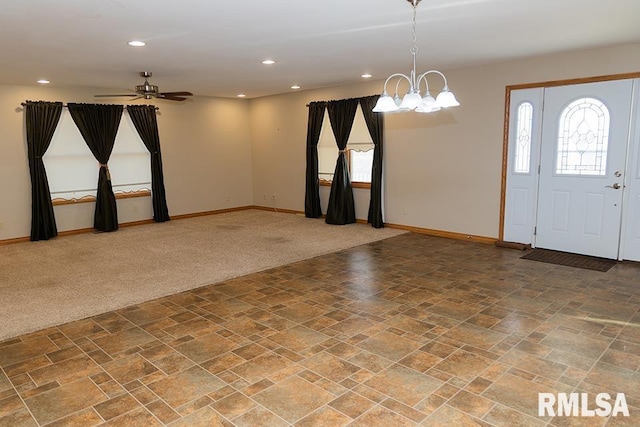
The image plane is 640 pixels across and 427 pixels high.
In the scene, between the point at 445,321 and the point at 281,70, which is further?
the point at 281,70

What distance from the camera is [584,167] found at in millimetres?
5457

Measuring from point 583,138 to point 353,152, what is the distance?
3.75m

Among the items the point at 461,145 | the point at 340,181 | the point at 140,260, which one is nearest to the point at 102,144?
the point at 140,260

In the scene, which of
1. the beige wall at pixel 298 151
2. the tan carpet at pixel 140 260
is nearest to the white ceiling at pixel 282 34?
the beige wall at pixel 298 151

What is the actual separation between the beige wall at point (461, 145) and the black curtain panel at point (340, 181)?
20 cm

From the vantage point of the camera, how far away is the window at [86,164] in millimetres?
7379

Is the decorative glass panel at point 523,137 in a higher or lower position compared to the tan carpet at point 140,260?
higher

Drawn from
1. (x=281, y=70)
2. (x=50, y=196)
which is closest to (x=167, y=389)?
(x=281, y=70)

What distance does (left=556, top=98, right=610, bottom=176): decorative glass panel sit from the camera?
5273mm

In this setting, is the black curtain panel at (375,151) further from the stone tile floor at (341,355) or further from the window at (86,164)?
the window at (86,164)

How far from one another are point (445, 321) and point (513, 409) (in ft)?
4.01

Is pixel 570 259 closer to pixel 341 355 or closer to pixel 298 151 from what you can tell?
pixel 341 355

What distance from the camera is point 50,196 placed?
7246 mm

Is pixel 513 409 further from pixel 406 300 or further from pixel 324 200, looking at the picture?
pixel 324 200
